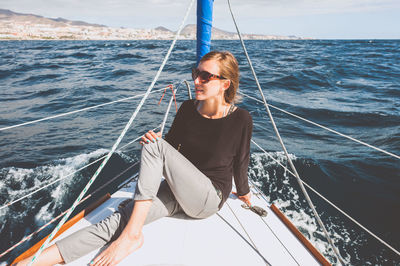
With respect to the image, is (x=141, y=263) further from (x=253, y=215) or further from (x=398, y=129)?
(x=398, y=129)

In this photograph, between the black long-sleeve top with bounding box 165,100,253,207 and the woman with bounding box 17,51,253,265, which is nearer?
the woman with bounding box 17,51,253,265

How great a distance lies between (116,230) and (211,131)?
876 mm

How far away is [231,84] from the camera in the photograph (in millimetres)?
1629

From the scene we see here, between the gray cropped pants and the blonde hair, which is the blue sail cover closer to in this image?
the blonde hair

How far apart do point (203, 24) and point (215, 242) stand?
76.3 inches

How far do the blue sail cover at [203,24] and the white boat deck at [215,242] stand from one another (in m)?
1.65

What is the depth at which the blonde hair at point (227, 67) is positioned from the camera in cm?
153

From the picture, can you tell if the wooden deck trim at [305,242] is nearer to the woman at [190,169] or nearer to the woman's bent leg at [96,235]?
the woman at [190,169]

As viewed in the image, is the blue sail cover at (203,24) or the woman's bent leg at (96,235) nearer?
the woman's bent leg at (96,235)

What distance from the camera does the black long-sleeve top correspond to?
153 centimetres

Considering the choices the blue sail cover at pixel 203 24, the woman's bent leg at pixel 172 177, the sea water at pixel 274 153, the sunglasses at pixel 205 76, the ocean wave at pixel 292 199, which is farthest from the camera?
the sea water at pixel 274 153

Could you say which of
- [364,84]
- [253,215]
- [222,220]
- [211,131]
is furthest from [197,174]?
[364,84]

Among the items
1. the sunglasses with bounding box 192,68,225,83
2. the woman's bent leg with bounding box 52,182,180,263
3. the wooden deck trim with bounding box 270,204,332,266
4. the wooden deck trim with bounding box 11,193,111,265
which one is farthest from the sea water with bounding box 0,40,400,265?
the sunglasses with bounding box 192,68,225,83

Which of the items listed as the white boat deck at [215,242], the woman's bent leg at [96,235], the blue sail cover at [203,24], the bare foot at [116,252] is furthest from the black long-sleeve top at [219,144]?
the blue sail cover at [203,24]
